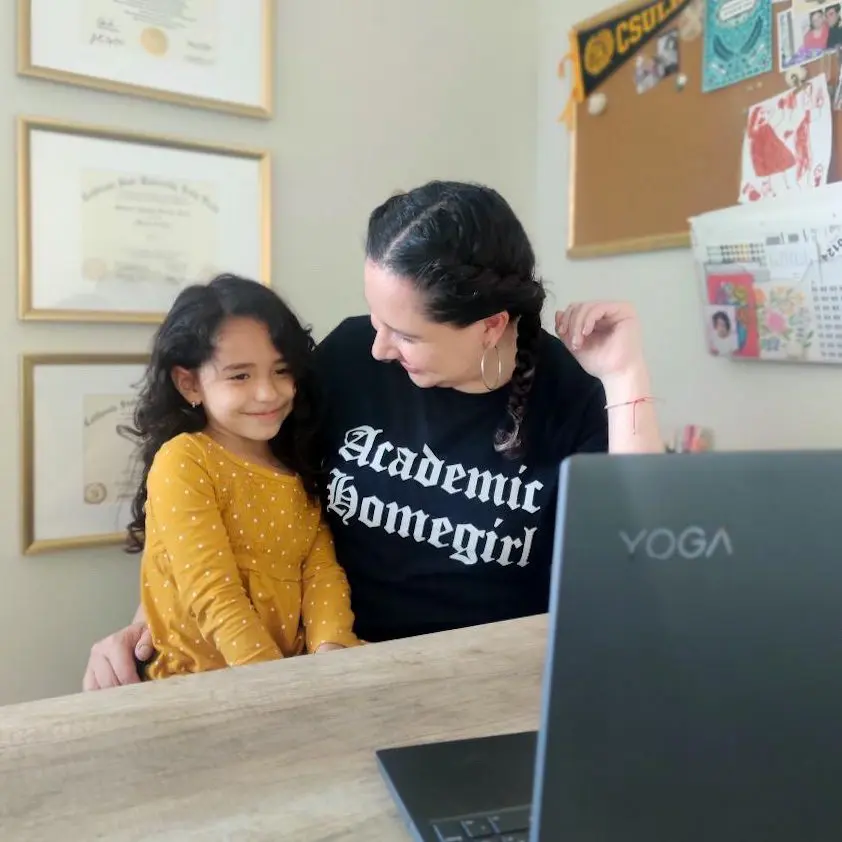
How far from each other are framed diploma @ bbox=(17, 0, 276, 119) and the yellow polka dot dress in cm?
71

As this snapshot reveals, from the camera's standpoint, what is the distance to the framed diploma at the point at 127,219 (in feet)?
4.76

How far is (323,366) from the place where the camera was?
1336 mm

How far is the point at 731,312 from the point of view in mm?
1495

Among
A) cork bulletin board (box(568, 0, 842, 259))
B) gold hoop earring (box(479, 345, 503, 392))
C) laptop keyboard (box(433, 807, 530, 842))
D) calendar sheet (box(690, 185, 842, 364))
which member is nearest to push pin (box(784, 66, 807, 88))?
cork bulletin board (box(568, 0, 842, 259))

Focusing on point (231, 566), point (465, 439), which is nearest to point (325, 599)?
point (231, 566)

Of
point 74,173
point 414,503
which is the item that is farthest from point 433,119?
point 414,503

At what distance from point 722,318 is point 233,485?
92cm

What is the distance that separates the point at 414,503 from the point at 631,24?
111cm

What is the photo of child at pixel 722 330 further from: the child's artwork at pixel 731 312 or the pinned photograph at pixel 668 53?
the pinned photograph at pixel 668 53

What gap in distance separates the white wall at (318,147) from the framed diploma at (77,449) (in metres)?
0.03

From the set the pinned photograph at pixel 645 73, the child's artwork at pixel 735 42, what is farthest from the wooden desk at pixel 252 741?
the pinned photograph at pixel 645 73

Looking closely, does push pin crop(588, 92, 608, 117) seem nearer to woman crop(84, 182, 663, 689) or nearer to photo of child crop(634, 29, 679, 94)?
photo of child crop(634, 29, 679, 94)

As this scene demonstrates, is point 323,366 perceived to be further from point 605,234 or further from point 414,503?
point 605,234

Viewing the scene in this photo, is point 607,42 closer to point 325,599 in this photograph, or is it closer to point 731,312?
point 731,312
